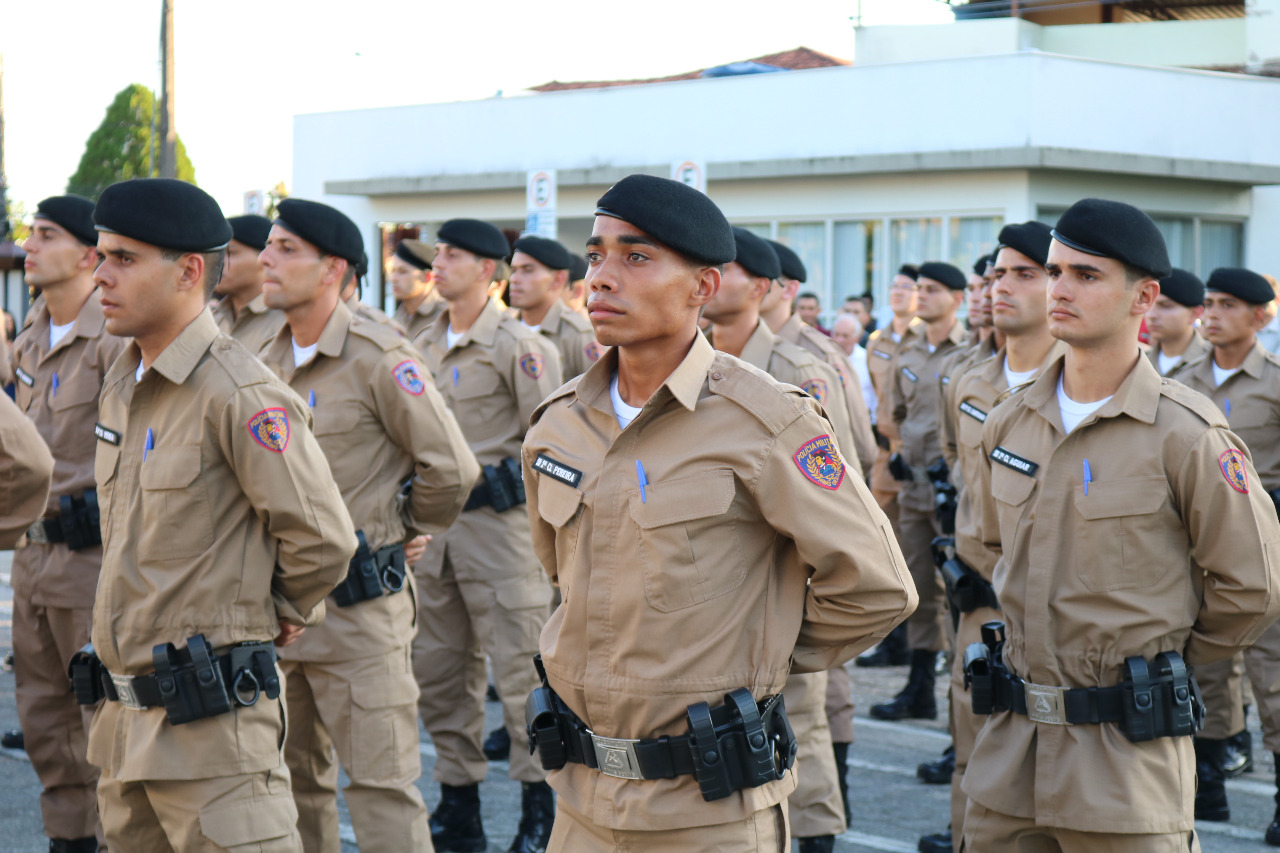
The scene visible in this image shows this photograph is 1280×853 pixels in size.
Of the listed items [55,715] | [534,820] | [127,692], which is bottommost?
[534,820]

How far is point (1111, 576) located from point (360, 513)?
9.12 feet

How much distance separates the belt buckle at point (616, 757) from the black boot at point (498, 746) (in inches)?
172

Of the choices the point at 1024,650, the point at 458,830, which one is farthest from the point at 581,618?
the point at 458,830

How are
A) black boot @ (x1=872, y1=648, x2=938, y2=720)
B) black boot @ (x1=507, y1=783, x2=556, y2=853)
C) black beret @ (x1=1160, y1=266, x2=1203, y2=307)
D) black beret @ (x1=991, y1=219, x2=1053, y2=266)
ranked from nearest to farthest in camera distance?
black beret @ (x1=991, y1=219, x2=1053, y2=266)
black boot @ (x1=507, y1=783, x2=556, y2=853)
black beret @ (x1=1160, y1=266, x2=1203, y2=307)
black boot @ (x1=872, y1=648, x2=938, y2=720)

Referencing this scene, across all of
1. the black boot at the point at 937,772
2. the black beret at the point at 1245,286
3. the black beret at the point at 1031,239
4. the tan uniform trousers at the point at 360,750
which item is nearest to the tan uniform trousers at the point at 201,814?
the tan uniform trousers at the point at 360,750

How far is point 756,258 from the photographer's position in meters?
6.36

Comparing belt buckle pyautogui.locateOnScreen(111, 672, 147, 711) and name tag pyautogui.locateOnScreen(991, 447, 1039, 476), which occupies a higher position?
name tag pyautogui.locateOnScreen(991, 447, 1039, 476)

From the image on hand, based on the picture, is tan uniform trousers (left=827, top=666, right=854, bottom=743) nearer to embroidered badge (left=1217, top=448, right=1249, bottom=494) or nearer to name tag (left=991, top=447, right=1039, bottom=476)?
name tag (left=991, top=447, right=1039, bottom=476)

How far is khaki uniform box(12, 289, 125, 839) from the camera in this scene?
5598mm

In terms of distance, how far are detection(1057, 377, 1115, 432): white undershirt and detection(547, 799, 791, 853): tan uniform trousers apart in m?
1.62

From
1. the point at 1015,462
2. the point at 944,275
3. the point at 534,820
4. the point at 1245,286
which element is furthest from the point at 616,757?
the point at 944,275

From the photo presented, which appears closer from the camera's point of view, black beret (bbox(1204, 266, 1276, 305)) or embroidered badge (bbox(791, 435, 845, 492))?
embroidered badge (bbox(791, 435, 845, 492))

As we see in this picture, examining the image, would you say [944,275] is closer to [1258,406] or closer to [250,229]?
[1258,406]

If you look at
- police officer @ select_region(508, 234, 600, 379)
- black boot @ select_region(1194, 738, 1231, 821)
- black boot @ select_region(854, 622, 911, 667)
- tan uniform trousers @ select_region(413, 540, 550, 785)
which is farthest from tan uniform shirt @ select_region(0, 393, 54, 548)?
black boot @ select_region(854, 622, 911, 667)
